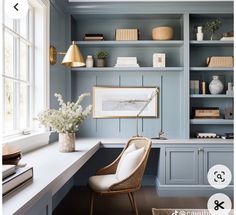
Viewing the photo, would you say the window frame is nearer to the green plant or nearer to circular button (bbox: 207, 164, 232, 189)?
the green plant

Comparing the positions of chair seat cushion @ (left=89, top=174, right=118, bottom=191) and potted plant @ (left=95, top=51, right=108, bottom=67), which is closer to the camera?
chair seat cushion @ (left=89, top=174, right=118, bottom=191)

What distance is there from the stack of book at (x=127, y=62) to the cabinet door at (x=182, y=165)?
133 centimetres

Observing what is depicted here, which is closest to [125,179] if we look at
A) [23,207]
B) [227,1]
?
[23,207]

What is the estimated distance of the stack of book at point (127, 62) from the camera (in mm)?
4355

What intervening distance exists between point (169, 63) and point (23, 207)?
147 inches

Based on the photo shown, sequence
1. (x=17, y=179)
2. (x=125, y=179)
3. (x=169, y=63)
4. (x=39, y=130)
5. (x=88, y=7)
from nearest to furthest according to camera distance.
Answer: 1. (x=17, y=179)
2. (x=125, y=179)
3. (x=39, y=130)
4. (x=88, y=7)
5. (x=169, y=63)

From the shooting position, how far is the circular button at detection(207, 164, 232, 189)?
399cm

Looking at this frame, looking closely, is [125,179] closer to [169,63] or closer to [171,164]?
[171,164]

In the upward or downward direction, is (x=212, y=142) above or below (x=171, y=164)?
above

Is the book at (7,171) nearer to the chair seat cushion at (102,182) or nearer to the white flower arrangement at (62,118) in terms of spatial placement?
the white flower arrangement at (62,118)

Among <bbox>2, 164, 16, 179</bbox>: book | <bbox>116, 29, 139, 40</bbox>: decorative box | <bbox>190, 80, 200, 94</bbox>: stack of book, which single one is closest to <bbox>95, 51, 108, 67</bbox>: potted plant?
<bbox>116, 29, 139, 40</bbox>: decorative box

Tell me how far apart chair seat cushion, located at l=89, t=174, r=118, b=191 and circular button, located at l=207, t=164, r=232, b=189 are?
159 centimetres

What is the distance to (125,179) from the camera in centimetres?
274

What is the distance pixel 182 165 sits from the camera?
399 centimetres
